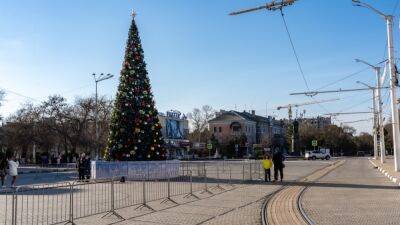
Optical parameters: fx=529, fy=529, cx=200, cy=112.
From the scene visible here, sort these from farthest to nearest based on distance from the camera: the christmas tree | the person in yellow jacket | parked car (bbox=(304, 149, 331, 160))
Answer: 1. parked car (bbox=(304, 149, 331, 160))
2. the christmas tree
3. the person in yellow jacket

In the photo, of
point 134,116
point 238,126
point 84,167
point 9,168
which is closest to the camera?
point 9,168

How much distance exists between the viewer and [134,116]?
3058cm

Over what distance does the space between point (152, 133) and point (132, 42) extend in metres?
5.52

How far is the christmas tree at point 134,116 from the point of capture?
3030 cm

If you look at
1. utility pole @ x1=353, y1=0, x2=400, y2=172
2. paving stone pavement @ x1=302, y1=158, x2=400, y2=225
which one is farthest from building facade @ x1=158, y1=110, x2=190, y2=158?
paving stone pavement @ x1=302, y1=158, x2=400, y2=225

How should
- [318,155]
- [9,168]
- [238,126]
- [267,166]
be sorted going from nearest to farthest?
[9,168]
[267,166]
[318,155]
[238,126]

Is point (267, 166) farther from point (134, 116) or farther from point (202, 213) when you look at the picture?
point (202, 213)

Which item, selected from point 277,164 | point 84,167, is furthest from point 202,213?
point 84,167

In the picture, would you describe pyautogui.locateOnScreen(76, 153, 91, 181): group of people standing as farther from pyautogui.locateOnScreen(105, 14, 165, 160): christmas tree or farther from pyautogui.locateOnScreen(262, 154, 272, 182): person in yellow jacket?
pyautogui.locateOnScreen(262, 154, 272, 182): person in yellow jacket

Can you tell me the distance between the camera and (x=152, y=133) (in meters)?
30.9

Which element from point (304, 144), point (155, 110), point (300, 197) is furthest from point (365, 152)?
point (300, 197)

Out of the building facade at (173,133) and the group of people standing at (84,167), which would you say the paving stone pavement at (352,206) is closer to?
the group of people standing at (84,167)

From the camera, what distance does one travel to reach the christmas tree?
30297 millimetres

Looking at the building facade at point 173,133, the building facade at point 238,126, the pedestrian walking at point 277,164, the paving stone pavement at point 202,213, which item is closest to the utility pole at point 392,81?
the pedestrian walking at point 277,164
